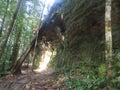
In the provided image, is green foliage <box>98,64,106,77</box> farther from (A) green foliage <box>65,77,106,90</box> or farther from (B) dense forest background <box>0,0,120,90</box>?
(A) green foliage <box>65,77,106,90</box>

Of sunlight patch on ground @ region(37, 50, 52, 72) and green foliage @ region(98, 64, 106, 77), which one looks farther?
sunlight patch on ground @ region(37, 50, 52, 72)

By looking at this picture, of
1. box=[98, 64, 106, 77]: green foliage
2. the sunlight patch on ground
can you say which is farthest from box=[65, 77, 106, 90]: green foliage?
the sunlight patch on ground

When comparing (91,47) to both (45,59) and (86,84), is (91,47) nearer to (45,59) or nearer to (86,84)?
(86,84)

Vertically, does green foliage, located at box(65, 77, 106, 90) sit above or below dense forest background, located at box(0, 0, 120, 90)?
below

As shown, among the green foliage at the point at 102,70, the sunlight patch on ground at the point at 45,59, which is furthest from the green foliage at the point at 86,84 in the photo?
the sunlight patch on ground at the point at 45,59

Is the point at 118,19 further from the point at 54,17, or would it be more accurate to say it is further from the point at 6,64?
the point at 6,64

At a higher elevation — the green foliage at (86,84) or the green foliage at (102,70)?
the green foliage at (102,70)

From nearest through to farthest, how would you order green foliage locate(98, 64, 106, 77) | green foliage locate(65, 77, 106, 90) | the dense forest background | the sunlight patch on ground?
the dense forest background
green foliage locate(65, 77, 106, 90)
green foliage locate(98, 64, 106, 77)
the sunlight patch on ground

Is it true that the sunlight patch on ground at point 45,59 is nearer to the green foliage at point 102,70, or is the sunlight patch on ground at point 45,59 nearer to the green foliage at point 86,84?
the green foliage at point 86,84

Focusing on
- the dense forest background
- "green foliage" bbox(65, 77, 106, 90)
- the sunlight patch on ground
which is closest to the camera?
the dense forest background

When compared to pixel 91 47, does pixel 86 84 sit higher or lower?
lower

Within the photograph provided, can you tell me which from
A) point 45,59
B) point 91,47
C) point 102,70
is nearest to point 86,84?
point 102,70

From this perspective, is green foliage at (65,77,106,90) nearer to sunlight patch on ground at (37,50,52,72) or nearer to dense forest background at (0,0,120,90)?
dense forest background at (0,0,120,90)

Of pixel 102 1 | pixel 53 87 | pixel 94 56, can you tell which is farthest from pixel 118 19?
pixel 53 87
